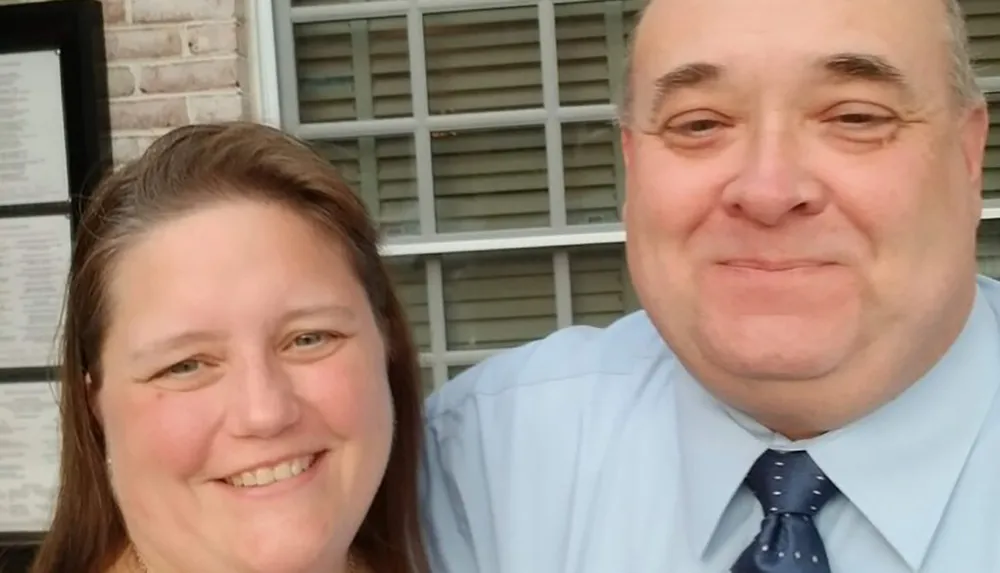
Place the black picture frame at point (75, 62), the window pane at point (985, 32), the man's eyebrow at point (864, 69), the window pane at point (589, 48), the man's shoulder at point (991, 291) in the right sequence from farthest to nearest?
1. the window pane at point (589, 48)
2. the window pane at point (985, 32)
3. the black picture frame at point (75, 62)
4. the man's shoulder at point (991, 291)
5. the man's eyebrow at point (864, 69)

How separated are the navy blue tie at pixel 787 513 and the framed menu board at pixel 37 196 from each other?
2249 millimetres

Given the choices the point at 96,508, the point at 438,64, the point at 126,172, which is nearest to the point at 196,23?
the point at 438,64

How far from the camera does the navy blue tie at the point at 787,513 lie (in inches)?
45.7

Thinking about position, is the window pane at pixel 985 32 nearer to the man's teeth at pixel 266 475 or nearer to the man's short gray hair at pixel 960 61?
the man's short gray hair at pixel 960 61

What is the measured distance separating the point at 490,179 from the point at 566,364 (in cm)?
182

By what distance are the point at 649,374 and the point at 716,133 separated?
17.8 inches

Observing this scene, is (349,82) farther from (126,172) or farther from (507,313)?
(126,172)

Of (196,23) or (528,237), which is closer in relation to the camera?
(196,23)

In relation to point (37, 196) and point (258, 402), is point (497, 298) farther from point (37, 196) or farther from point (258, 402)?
point (258, 402)

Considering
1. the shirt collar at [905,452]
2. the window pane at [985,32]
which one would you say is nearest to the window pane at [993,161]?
the window pane at [985,32]

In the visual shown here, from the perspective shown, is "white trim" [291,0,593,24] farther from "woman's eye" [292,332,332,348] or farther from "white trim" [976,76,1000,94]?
"woman's eye" [292,332,332,348]

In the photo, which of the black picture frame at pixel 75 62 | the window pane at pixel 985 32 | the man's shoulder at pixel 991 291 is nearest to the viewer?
the man's shoulder at pixel 991 291

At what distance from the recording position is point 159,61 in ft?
9.59

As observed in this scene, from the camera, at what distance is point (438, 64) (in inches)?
128
